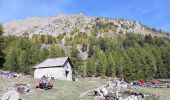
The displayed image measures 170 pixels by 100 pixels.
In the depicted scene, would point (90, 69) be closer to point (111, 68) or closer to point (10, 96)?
point (111, 68)

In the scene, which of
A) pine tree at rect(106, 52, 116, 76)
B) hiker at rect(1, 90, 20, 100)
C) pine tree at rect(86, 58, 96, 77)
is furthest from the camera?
pine tree at rect(86, 58, 96, 77)

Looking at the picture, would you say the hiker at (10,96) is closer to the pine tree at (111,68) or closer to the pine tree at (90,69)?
the pine tree at (90,69)

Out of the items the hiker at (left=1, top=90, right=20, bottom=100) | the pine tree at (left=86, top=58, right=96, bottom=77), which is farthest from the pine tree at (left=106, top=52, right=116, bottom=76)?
the hiker at (left=1, top=90, right=20, bottom=100)

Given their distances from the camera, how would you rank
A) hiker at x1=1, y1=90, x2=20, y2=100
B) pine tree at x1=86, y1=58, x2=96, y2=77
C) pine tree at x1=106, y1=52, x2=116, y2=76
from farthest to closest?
pine tree at x1=86, y1=58, x2=96, y2=77 → pine tree at x1=106, y1=52, x2=116, y2=76 → hiker at x1=1, y1=90, x2=20, y2=100

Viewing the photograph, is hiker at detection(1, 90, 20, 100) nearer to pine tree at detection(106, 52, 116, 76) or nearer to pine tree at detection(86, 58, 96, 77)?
pine tree at detection(86, 58, 96, 77)

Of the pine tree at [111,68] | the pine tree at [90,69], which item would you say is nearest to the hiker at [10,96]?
the pine tree at [90,69]

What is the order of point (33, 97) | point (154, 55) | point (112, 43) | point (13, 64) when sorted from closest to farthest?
point (33, 97) → point (13, 64) → point (154, 55) → point (112, 43)

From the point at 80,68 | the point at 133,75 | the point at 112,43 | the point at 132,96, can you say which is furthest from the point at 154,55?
the point at 132,96

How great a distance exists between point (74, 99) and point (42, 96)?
425cm

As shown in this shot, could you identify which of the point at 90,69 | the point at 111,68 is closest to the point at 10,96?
the point at 90,69

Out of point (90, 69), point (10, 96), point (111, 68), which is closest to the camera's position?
point (10, 96)

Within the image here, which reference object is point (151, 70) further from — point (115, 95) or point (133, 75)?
point (115, 95)

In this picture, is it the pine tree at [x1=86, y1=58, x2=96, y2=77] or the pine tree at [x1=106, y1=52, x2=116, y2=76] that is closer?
the pine tree at [x1=106, y1=52, x2=116, y2=76]

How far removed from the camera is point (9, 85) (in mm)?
41125
